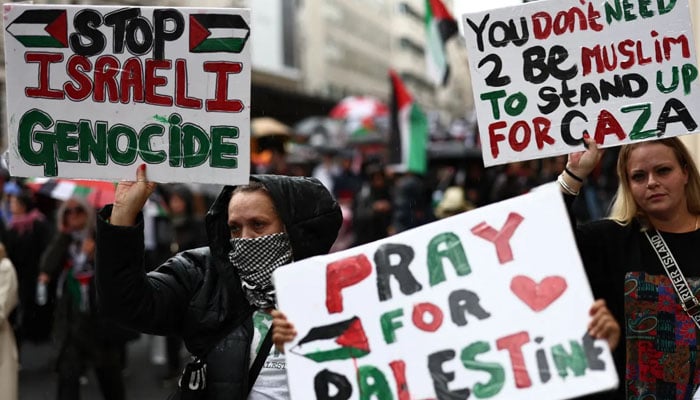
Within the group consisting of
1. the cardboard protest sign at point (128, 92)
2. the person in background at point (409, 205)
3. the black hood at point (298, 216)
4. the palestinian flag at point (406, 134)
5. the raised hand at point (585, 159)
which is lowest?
the black hood at point (298, 216)

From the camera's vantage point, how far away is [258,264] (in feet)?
9.98

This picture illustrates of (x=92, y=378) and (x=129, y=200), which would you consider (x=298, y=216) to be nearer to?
(x=129, y=200)

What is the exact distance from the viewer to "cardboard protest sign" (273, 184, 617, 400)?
2598 millimetres

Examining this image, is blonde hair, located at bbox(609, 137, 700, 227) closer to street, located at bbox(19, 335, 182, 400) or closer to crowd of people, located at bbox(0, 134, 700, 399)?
crowd of people, located at bbox(0, 134, 700, 399)

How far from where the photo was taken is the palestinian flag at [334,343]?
276 cm

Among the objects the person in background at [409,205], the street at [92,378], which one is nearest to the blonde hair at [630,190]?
the street at [92,378]

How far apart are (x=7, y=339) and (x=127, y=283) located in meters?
2.92

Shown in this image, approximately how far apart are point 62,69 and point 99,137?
249mm

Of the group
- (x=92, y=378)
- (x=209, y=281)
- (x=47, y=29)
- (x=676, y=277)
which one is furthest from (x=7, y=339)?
(x=92, y=378)

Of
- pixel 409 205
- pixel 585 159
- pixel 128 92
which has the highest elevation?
pixel 409 205

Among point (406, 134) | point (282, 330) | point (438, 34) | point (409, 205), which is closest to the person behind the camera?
point (282, 330)

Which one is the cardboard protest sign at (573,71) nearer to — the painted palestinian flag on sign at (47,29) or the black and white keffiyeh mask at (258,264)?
the black and white keffiyeh mask at (258,264)

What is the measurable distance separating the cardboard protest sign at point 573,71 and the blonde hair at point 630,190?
8 centimetres

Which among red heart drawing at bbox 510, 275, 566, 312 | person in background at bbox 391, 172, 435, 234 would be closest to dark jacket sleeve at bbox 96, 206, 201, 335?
red heart drawing at bbox 510, 275, 566, 312
